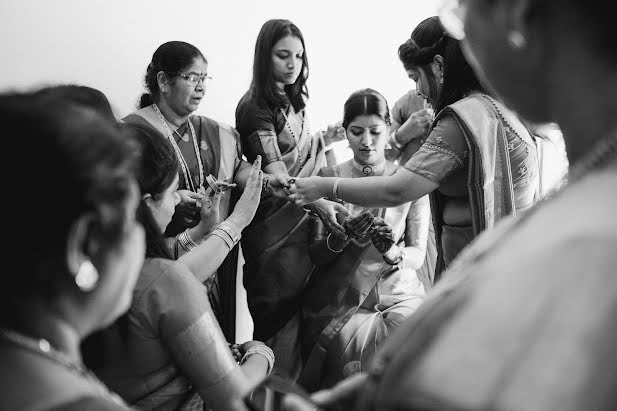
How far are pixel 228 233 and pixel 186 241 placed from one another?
34 centimetres

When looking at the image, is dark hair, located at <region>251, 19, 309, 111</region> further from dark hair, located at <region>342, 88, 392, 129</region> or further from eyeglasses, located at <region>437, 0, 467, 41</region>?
eyeglasses, located at <region>437, 0, 467, 41</region>

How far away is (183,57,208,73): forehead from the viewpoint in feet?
7.78

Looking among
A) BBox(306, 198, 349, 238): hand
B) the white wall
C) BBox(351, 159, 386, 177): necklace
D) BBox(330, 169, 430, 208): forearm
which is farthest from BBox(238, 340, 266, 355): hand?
BBox(351, 159, 386, 177): necklace

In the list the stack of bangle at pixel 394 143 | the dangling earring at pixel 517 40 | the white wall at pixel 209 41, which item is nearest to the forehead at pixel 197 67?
the white wall at pixel 209 41

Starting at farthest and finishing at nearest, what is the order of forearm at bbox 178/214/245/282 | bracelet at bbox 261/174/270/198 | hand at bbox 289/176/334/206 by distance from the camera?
1. bracelet at bbox 261/174/270/198
2. hand at bbox 289/176/334/206
3. forearm at bbox 178/214/245/282

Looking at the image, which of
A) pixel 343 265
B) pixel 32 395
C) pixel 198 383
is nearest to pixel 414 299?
pixel 343 265

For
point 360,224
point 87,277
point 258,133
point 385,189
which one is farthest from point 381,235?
point 87,277

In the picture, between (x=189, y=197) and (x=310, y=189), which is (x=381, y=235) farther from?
(x=189, y=197)

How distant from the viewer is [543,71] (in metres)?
0.56

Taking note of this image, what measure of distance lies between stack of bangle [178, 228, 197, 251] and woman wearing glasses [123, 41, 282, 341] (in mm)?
234

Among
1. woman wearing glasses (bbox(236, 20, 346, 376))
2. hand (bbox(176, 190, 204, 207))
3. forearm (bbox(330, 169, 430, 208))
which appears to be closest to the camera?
forearm (bbox(330, 169, 430, 208))

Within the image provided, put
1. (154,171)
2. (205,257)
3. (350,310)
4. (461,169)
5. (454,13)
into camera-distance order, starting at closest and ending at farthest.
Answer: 1. (454,13)
2. (154,171)
3. (205,257)
4. (461,169)
5. (350,310)

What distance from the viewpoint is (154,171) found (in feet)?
4.20

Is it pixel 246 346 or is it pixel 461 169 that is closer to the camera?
pixel 246 346
